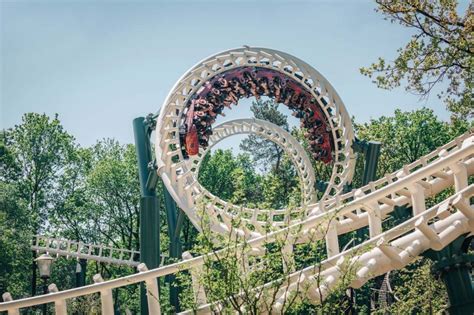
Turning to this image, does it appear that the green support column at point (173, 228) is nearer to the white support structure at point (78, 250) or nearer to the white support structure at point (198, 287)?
the white support structure at point (78, 250)

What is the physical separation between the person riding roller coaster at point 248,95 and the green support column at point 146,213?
1576 mm

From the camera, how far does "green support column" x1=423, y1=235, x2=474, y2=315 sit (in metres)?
10.1

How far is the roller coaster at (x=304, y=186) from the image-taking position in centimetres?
824

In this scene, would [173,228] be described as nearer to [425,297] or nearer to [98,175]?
[425,297]

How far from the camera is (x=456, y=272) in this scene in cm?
1025

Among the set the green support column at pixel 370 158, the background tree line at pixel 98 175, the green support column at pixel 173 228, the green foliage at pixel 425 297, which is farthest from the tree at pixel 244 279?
the background tree line at pixel 98 175

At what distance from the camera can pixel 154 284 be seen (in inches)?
323

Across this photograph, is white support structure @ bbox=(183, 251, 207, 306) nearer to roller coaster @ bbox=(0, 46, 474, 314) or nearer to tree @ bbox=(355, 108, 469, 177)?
roller coaster @ bbox=(0, 46, 474, 314)

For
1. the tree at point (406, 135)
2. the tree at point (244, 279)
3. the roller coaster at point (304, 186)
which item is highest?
the tree at point (406, 135)

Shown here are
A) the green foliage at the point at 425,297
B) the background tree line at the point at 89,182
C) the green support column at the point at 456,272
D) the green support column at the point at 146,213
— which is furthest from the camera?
the background tree line at the point at 89,182

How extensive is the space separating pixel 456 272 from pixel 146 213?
858 cm

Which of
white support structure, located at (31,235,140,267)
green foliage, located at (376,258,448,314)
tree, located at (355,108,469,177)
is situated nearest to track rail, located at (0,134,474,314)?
green foliage, located at (376,258,448,314)

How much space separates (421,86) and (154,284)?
8.25m

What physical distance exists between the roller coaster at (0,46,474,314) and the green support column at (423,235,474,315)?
0.59 metres
